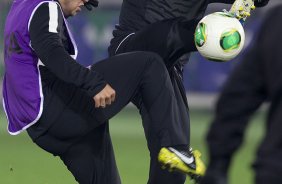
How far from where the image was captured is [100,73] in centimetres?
599

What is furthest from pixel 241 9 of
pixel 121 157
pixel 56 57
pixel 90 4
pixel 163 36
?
pixel 121 157

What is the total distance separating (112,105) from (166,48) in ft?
2.29

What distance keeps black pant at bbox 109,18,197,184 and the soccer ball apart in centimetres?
10

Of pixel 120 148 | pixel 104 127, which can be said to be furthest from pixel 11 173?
pixel 104 127

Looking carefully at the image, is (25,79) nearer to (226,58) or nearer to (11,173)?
(226,58)

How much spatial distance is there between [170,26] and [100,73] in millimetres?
844

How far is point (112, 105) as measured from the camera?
6000 millimetres

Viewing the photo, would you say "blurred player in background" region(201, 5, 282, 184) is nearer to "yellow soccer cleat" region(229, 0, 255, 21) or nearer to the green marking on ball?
the green marking on ball

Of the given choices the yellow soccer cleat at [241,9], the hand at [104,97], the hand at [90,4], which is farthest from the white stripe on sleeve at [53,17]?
the yellow soccer cleat at [241,9]

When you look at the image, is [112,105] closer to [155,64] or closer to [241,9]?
[155,64]

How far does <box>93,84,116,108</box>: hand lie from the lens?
5.69m

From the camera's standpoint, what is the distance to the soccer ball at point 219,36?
6.32m

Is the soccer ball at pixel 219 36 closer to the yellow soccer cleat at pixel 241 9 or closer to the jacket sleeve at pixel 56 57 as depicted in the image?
the yellow soccer cleat at pixel 241 9

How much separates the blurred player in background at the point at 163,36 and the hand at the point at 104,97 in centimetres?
54
